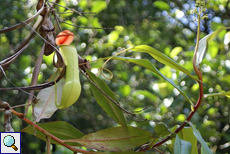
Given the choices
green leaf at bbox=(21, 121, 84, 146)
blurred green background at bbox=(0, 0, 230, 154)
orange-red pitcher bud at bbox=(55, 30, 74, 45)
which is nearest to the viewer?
orange-red pitcher bud at bbox=(55, 30, 74, 45)

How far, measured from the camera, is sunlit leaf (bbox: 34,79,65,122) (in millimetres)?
650

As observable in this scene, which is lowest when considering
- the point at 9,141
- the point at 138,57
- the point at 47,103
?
the point at 138,57

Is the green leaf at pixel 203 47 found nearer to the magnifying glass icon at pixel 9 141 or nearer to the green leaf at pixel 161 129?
the green leaf at pixel 161 129

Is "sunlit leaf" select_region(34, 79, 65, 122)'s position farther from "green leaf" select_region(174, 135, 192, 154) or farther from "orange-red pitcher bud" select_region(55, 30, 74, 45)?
"green leaf" select_region(174, 135, 192, 154)

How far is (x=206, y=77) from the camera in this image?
1576 mm

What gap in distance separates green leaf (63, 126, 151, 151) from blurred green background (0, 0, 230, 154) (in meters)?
0.62

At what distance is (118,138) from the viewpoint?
69 cm

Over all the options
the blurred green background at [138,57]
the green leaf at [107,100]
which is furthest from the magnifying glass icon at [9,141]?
the blurred green background at [138,57]

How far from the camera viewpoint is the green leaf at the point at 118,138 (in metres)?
0.68

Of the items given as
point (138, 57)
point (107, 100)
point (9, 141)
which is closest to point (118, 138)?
point (107, 100)

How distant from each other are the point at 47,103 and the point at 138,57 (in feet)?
4.65

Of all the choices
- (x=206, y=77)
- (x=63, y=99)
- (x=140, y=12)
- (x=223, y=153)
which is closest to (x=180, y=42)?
(x=140, y=12)

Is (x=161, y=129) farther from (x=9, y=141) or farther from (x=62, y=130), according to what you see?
(x=9, y=141)

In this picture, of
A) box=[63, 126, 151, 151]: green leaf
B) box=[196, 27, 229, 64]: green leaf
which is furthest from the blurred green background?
box=[63, 126, 151, 151]: green leaf
